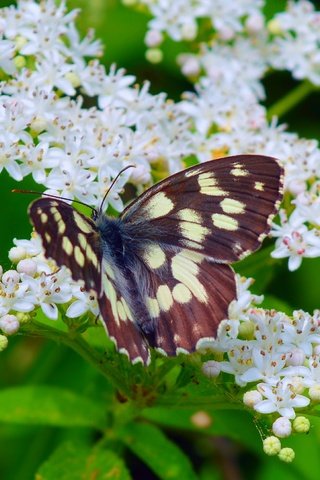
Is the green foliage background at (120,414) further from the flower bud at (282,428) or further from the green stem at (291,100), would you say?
the green stem at (291,100)

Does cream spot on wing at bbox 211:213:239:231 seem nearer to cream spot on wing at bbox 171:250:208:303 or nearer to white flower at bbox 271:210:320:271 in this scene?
cream spot on wing at bbox 171:250:208:303

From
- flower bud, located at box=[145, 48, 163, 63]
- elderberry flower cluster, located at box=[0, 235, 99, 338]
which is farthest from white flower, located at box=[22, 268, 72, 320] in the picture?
flower bud, located at box=[145, 48, 163, 63]

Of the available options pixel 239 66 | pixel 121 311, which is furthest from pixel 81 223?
pixel 239 66

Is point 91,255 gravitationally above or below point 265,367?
above

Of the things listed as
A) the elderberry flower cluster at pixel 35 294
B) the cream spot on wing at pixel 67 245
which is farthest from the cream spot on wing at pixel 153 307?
the cream spot on wing at pixel 67 245

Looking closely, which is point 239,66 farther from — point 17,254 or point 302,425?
point 302,425

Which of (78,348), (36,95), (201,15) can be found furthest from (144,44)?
(78,348)
